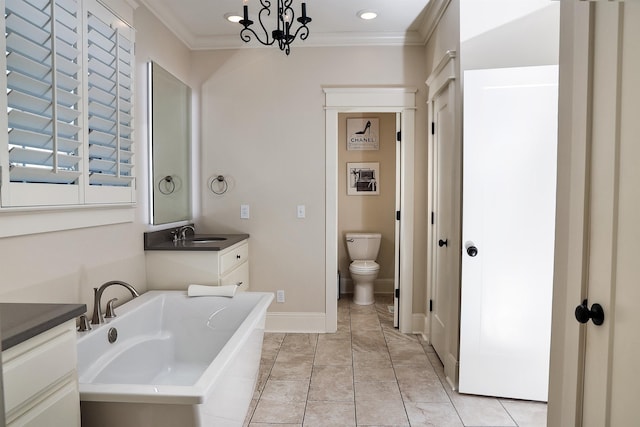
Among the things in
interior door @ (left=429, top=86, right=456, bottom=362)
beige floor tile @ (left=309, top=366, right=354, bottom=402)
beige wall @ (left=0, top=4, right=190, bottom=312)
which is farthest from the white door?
beige wall @ (left=0, top=4, right=190, bottom=312)

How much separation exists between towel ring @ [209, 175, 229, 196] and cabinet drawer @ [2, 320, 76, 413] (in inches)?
101

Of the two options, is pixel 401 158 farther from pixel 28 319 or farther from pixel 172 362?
pixel 28 319

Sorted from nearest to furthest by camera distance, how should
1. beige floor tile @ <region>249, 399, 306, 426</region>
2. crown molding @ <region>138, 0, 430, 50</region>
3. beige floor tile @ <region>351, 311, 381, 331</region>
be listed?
beige floor tile @ <region>249, 399, 306, 426</region>
crown molding @ <region>138, 0, 430, 50</region>
beige floor tile @ <region>351, 311, 381, 331</region>

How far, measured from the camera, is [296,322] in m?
3.75

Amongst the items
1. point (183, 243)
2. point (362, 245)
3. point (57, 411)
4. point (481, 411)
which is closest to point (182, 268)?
point (183, 243)

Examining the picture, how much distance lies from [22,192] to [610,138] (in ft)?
6.77

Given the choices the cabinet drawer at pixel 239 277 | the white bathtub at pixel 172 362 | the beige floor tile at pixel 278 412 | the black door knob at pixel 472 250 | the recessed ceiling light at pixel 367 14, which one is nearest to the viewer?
the white bathtub at pixel 172 362

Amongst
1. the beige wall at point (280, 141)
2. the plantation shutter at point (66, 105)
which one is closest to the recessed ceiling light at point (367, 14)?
the beige wall at point (280, 141)

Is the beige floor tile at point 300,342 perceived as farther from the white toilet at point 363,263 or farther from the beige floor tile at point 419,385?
the white toilet at point 363,263

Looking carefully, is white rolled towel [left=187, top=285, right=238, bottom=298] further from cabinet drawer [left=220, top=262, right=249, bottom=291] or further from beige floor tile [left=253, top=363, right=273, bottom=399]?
beige floor tile [left=253, top=363, right=273, bottom=399]

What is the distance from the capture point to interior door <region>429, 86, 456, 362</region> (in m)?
2.76

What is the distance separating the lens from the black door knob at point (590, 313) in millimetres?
1096

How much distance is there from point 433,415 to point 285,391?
915mm

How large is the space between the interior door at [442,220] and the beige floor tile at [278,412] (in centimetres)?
116
